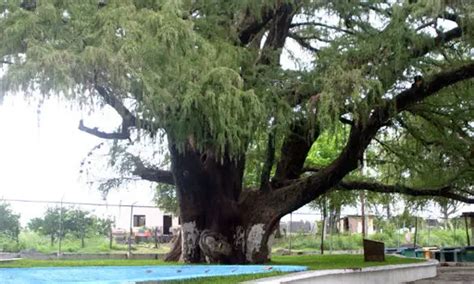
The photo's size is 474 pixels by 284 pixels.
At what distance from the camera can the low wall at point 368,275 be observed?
10672mm

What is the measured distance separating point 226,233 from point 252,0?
650 centimetres

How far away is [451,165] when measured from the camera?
1916 centimetres

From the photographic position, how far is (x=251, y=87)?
537 inches

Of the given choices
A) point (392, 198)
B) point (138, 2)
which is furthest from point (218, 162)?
point (392, 198)

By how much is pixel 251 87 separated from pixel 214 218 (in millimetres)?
4942

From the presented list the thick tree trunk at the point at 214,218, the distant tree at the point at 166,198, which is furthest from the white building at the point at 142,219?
the thick tree trunk at the point at 214,218

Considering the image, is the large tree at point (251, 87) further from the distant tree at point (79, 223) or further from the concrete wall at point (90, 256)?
the concrete wall at point (90, 256)

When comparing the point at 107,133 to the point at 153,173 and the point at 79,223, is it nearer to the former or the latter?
the point at 153,173

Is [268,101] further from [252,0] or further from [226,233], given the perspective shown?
[226,233]

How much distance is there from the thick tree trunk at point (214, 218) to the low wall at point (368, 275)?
334cm

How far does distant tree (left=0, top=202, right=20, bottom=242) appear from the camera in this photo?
69.7ft

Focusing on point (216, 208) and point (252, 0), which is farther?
point (216, 208)

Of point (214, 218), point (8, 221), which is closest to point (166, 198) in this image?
point (8, 221)

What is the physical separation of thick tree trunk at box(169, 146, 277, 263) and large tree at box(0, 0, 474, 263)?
0.13ft
